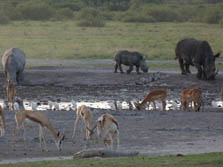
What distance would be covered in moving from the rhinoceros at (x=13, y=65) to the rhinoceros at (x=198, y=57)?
6330mm

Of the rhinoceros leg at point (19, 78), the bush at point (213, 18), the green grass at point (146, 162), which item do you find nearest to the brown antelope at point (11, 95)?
the rhinoceros leg at point (19, 78)

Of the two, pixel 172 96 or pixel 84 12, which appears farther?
pixel 84 12

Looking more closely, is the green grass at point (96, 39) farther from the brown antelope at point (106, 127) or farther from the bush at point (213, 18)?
the brown antelope at point (106, 127)

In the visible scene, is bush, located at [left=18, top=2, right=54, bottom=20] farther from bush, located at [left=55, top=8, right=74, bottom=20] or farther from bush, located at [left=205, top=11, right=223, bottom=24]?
bush, located at [left=205, top=11, right=223, bottom=24]

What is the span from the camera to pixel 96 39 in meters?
36.7

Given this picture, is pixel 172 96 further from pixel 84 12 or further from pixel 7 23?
pixel 84 12

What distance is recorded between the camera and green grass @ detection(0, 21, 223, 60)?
A: 31800 mm

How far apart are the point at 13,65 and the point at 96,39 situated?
15498 millimetres

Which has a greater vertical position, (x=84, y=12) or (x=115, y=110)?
(x=84, y=12)

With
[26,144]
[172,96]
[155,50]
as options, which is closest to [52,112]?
[26,144]

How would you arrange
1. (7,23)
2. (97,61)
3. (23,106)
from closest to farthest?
(23,106) → (97,61) → (7,23)

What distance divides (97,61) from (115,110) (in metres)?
13.1

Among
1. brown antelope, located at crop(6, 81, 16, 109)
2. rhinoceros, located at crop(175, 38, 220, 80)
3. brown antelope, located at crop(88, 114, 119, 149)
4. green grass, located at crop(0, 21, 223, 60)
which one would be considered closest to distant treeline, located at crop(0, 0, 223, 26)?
green grass, located at crop(0, 21, 223, 60)

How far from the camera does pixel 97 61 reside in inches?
1156
